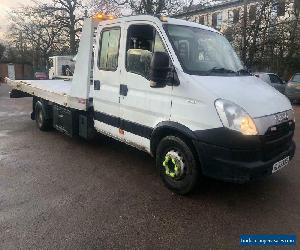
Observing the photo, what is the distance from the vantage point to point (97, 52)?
6254 millimetres

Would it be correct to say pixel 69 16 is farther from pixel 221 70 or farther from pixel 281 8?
pixel 221 70

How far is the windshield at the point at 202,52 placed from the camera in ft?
16.0

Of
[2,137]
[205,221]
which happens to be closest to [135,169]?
[205,221]

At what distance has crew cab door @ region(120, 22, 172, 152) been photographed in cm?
501

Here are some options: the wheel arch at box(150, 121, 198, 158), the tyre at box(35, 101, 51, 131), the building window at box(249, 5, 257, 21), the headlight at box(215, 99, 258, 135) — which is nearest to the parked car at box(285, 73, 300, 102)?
the building window at box(249, 5, 257, 21)

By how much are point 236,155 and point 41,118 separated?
6.10 metres

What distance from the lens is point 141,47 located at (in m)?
5.27

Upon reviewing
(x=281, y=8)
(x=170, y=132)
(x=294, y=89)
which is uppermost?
(x=281, y=8)

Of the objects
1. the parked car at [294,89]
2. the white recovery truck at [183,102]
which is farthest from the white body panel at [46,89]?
the parked car at [294,89]

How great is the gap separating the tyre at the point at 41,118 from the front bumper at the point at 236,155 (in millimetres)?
5329

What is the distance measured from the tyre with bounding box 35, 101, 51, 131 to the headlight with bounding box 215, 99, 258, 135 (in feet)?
18.5

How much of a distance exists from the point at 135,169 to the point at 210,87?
2.30 meters

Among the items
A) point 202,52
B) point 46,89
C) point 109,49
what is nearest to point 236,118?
point 202,52

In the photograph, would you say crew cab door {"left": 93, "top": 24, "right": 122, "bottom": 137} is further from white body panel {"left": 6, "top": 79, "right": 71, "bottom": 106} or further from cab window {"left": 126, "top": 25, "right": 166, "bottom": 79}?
white body panel {"left": 6, "top": 79, "right": 71, "bottom": 106}
